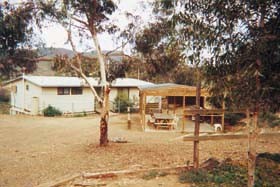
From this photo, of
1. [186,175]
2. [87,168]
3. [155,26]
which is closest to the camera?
[186,175]

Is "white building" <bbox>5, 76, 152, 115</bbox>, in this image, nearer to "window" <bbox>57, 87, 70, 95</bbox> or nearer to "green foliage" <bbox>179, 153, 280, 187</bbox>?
"window" <bbox>57, 87, 70, 95</bbox>

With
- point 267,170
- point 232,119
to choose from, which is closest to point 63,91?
point 232,119

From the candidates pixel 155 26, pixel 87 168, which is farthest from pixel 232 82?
pixel 155 26

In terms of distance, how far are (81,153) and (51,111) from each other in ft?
48.0

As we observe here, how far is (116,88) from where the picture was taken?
28578 millimetres

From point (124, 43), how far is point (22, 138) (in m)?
7.08

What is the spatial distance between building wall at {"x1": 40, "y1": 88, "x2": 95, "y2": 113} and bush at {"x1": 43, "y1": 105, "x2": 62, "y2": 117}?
43 centimetres

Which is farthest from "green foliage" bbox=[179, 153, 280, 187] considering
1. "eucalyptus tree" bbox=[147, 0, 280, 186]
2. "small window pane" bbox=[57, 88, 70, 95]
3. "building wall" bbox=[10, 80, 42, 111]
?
"building wall" bbox=[10, 80, 42, 111]

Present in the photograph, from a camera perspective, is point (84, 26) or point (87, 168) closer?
point (87, 168)

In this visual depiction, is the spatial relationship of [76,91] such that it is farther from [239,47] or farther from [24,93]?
[239,47]

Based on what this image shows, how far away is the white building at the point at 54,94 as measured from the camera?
24.7 m

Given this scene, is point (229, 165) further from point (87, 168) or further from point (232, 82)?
point (87, 168)

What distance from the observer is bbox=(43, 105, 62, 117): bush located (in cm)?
2420

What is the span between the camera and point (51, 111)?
24.3m
